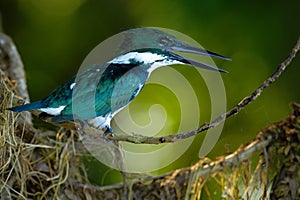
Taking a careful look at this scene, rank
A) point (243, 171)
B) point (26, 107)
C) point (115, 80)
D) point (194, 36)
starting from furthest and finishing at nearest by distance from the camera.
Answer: point (194, 36), point (243, 171), point (115, 80), point (26, 107)

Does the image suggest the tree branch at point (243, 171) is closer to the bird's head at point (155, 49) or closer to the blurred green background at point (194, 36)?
the bird's head at point (155, 49)

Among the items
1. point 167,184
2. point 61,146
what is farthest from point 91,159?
point 167,184

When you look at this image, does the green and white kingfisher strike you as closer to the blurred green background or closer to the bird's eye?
the bird's eye

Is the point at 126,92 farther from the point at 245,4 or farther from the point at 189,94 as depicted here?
the point at 245,4

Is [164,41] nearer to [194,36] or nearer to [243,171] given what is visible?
[243,171]

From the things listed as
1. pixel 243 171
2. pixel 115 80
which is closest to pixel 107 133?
pixel 115 80

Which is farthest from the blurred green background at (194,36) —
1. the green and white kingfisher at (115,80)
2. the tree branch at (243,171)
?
the green and white kingfisher at (115,80)
